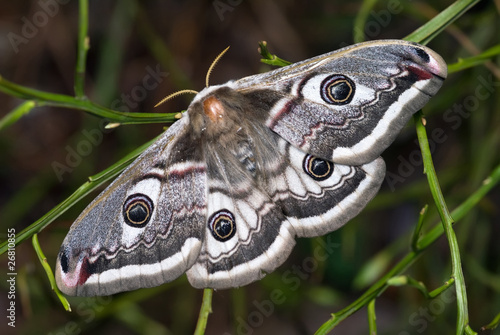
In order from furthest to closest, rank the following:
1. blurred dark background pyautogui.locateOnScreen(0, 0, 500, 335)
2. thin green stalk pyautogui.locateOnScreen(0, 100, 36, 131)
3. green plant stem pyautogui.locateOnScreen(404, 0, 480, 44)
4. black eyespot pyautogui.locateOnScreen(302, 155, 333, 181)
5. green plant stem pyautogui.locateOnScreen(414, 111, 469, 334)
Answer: blurred dark background pyautogui.locateOnScreen(0, 0, 500, 335)
black eyespot pyautogui.locateOnScreen(302, 155, 333, 181)
green plant stem pyautogui.locateOnScreen(404, 0, 480, 44)
green plant stem pyautogui.locateOnScreen(414, 111, 469, 334)
thin green stalk pyautogui.locateOnScreen(0, 100, 36, 131)

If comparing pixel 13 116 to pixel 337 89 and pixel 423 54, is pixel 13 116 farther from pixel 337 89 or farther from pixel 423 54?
pixel 423 54

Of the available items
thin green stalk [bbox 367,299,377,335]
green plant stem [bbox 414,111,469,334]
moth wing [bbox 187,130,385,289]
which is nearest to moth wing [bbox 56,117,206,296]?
moth wing [bbox 187,130,385,289]

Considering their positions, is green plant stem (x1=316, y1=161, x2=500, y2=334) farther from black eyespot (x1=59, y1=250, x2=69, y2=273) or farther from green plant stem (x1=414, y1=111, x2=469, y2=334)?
black eyespot (x1=59, y1=250, x2=69, y2=273)

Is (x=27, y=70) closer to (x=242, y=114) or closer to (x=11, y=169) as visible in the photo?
(x=11, y=169)

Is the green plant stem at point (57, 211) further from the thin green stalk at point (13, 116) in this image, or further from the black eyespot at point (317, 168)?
the black eyespot at point (317, 168)

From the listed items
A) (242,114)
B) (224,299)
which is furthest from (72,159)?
(242,114)

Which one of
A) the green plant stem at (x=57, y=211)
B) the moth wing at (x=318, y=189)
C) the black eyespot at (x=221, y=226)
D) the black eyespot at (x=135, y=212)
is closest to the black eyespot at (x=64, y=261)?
the green plant stem at (x=57, y=211)

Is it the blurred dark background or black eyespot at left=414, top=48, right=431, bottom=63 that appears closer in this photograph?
black eyespot at left=414, top=48, right=431, bottom=63
